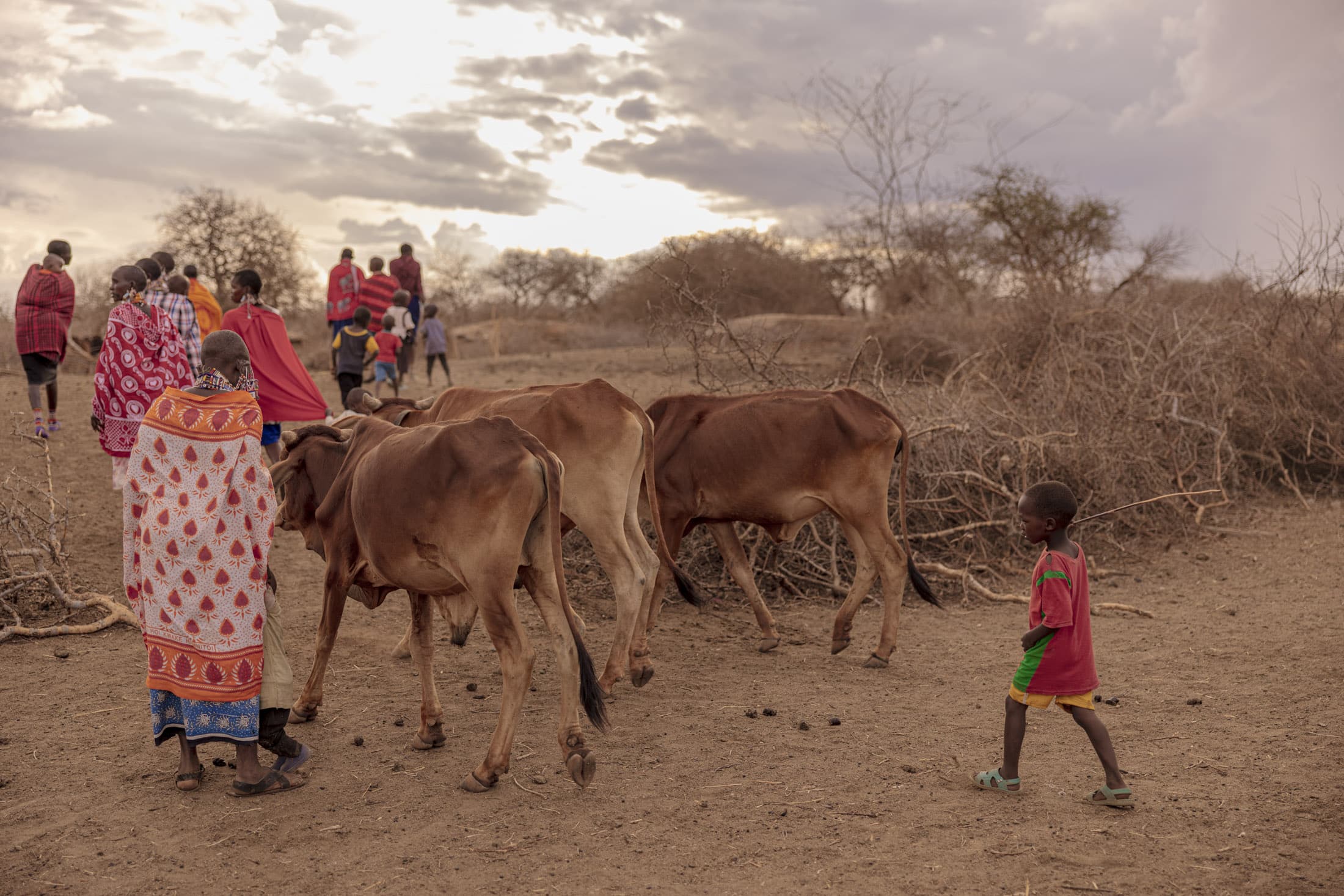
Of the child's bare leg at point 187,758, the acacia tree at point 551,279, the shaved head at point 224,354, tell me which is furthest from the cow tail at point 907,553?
the acacia tree at point 551,279

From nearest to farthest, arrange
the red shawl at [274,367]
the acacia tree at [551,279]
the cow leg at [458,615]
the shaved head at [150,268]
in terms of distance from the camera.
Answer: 1. the cow leg at [458,615]
2. the shaved head at [150,268]
3. the red shawl at [274,367]
4. the acacia tree at [551,279]

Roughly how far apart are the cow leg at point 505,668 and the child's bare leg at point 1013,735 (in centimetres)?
180

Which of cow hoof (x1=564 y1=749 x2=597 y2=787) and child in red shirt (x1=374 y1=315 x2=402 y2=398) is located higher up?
child in red shirt (x1=374 y1=315 x2=402 y2=398)

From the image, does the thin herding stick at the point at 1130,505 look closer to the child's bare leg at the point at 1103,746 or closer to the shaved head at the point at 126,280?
the child's bare leg at the point at 1103,746

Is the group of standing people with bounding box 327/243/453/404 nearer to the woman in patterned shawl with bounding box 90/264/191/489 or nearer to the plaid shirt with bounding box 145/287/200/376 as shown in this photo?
the plaid shirt with bounding box 145/287/200/376

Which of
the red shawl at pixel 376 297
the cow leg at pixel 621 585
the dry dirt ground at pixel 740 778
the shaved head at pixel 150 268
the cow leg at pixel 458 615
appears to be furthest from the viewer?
the red shawl at pixel 376 297

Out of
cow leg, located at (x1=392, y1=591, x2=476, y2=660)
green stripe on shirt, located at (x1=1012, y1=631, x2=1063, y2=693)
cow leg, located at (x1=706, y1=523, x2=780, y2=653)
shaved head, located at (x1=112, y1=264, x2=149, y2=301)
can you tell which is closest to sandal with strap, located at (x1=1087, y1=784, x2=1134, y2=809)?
green stripe on shirt, located at (x1=1012, y1=631, x2=1063, y2=693)

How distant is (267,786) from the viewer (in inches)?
158

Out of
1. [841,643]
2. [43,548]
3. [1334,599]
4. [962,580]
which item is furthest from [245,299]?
[1334,599]

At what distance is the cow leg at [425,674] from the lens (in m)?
4.51

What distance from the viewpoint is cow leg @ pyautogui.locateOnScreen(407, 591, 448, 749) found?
14.8ft

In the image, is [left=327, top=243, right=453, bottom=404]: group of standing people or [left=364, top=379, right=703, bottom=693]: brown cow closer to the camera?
[left=364, top=379, right=703, bottom=693]: brown cow

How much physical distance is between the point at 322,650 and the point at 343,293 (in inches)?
358

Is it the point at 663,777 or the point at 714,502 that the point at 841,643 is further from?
the point at 663,777
